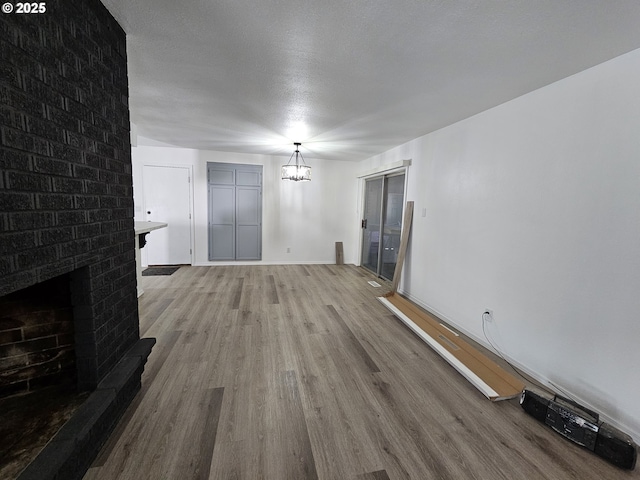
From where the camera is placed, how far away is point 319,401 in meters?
1.80

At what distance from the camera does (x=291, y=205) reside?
18.8 ft

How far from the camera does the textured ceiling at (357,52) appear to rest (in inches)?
54.0

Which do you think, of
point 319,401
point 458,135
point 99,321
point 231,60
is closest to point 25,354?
point 99,321

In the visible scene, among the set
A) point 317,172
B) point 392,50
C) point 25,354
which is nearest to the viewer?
point 25,354

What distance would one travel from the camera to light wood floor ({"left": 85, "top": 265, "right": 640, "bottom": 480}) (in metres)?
1.35

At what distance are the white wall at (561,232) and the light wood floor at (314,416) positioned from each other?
0.57 m

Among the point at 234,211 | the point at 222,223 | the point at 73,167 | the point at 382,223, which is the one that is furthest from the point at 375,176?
the point at 73,167

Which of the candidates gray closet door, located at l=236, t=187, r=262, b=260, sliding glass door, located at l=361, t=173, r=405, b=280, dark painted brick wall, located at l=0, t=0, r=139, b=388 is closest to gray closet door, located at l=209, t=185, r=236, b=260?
gray closet door, located at l=236, t=187, r=262, b=260

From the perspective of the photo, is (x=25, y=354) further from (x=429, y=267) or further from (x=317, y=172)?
(x=317, y=172)

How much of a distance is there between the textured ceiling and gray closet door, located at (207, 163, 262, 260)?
2296mm

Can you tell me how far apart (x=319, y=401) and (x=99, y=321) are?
1.43 m

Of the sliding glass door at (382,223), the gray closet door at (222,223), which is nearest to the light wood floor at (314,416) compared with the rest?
the sliding glass door at (382,223)

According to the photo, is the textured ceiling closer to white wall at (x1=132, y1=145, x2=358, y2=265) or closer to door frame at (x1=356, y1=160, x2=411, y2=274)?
door frame at (x1=356, y1=160, x2=411, y2=274)

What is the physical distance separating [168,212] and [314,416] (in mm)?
4968
